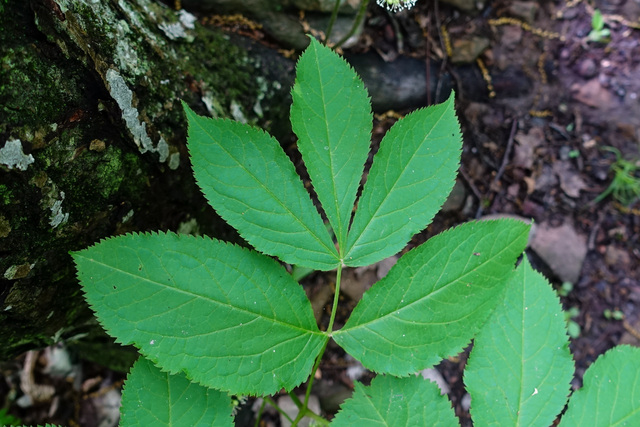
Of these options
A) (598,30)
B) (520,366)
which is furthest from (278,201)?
(598,30)

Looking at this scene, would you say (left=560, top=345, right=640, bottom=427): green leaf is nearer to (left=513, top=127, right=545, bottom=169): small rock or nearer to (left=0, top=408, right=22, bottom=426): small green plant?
(left=513, top=127, right=545, bottom=169): small rock

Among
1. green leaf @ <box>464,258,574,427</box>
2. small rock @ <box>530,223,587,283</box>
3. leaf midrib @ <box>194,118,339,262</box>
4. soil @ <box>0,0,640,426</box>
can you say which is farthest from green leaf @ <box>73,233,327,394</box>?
small rock @ <box>530,223,587,283</box>

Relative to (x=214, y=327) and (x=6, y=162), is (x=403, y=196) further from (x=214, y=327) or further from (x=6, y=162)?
(x=6, y=162)

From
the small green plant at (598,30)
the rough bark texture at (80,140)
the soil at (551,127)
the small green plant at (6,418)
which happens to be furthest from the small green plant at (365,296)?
the small green plant at (598,30)

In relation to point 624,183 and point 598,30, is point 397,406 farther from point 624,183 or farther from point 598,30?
point 598,30

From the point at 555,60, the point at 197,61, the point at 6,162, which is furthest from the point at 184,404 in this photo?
the point at 555,60

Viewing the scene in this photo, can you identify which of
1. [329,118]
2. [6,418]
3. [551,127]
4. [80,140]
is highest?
[80,140]

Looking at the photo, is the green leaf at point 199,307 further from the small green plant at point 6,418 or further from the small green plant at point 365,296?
the small green plant at point 6,418
